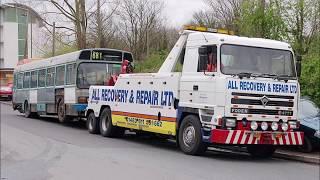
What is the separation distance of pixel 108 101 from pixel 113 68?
3.86 m

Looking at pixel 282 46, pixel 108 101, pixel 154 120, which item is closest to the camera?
pixel 282 46

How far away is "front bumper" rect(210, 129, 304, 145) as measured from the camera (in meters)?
11.6

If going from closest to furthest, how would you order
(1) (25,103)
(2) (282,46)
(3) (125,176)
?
(3) (125,176), (2) (282,46), (1) (25,103)

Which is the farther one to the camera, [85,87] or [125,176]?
[85,87]

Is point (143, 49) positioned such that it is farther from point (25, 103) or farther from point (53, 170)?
point (53, 170)

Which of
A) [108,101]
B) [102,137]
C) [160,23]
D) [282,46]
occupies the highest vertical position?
[160,23]

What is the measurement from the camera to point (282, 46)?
42.0 feet

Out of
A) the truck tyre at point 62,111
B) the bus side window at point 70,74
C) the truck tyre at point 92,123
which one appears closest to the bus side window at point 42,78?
the truck tyre at point 62,111

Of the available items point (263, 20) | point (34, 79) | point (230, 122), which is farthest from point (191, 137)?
point (34, 79)

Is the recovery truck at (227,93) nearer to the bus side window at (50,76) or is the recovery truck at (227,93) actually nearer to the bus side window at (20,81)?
the bus side window at (50,76)

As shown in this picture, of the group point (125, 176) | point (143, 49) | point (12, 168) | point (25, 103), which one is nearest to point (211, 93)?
point (125, 176)

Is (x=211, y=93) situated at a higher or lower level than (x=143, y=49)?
lower

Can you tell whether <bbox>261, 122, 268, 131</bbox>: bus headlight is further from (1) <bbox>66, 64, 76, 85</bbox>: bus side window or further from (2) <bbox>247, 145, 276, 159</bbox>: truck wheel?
(1) <bbox>66, 64, 76, 85</bbox>: bus side window

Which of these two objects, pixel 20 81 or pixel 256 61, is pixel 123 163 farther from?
pixel 20 81
